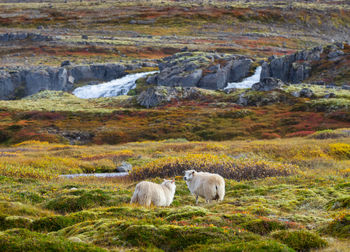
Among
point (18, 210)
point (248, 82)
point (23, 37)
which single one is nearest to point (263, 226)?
point (18, 210)

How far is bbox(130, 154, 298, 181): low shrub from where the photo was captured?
22438 mm

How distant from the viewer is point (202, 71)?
88500mm

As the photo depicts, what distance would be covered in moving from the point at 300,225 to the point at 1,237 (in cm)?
812

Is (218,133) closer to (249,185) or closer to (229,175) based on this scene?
(229,175)

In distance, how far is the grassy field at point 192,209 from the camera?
822cm

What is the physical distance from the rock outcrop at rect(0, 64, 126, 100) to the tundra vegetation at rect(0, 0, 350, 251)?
90.1 inches

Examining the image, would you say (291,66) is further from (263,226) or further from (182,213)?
(263,226)

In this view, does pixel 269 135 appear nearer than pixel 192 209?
No

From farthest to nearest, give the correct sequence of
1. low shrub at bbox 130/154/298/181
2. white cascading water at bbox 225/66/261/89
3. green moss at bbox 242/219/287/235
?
white cascading water at bbox 225/66/261/89 → low shrub at bbox 130/154/298/181 → green moss at bbox 242/219/287/235

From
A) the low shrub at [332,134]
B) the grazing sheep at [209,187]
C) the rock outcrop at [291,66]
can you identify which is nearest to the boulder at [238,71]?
the rock outcrop at [291,66]

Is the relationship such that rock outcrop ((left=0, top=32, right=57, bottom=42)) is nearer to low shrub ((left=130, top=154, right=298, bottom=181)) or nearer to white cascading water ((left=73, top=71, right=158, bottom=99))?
white cascading water ((left=73, top=71, right=158, bottom=99))

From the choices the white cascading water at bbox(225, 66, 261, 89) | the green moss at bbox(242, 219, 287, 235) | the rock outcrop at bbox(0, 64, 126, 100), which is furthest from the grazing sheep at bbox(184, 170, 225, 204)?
the rock outcrop at bbox(0, 64, 126, 100)

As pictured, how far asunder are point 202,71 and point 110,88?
26126 millimetres

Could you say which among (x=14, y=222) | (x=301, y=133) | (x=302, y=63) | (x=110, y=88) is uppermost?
(x=14, y=222)
